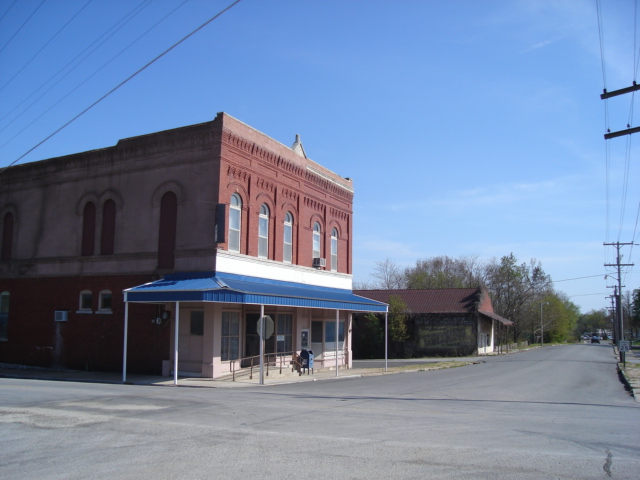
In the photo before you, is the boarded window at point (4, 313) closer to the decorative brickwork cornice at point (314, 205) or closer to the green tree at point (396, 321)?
the decorative brickwork cornice at point (314, 205)

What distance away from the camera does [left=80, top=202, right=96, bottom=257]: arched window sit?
25.4 m

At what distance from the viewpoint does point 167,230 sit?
23469 mm

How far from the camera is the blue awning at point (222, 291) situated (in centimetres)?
1981

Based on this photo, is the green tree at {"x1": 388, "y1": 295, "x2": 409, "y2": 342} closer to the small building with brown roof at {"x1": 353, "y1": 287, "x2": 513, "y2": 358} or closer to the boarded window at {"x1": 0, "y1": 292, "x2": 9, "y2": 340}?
the small building with brown roof at {"x1": 353, "y1": 287, "x2": 513, "y2": 358}

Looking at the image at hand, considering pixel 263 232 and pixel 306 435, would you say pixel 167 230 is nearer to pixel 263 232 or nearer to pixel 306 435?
pixel 263 232

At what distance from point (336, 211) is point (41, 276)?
49.2ft

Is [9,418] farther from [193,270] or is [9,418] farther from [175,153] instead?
[175,153]

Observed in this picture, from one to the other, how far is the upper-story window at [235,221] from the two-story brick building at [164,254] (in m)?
0.06

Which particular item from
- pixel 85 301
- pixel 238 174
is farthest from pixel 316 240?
pixel 85 301

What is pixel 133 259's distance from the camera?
78.6 feet

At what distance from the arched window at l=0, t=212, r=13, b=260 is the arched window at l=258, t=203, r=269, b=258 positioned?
12322mm

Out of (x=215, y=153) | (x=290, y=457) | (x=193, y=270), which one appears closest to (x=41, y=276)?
(x=193, y=270)

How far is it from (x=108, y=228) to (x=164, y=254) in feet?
11.6

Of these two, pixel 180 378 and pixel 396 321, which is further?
pixel 396 321
